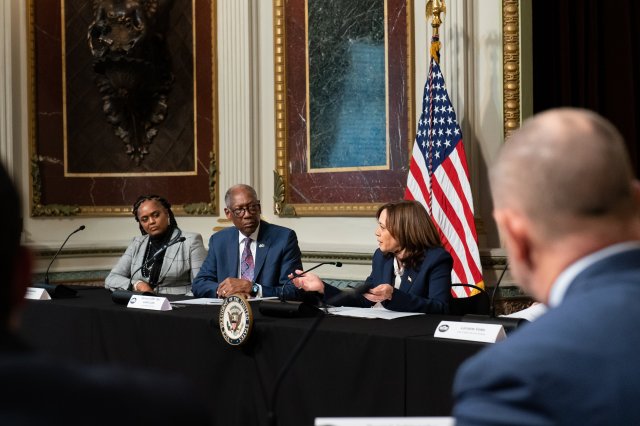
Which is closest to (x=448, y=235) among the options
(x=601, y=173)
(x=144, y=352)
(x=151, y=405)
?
(x=144, y=352)

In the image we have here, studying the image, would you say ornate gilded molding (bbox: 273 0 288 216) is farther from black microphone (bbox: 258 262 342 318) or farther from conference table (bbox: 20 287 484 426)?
black microphone (bbox: 258 262 342 318)

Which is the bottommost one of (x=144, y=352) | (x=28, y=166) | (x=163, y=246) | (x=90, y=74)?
(x=144, y=352)

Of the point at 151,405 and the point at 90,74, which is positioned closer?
the point at 151,405

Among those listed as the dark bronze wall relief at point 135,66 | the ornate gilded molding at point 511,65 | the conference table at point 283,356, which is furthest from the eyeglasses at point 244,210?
the dark bronze wall relief at point 135,66

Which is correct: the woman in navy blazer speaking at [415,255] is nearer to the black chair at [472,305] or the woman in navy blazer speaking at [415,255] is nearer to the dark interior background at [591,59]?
the black chair at [472,305]

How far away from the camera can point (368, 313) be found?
3.96 m

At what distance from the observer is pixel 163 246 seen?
5.69 m

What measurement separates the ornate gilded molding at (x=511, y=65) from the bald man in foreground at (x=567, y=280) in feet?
14.9

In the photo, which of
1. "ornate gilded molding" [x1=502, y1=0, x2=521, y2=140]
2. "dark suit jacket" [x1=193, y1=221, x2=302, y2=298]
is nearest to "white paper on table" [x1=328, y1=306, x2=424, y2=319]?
"dark suit jacket" [x1=193, y1=221, x2=302, y2=298]

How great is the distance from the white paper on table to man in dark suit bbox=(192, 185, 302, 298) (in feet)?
3.48

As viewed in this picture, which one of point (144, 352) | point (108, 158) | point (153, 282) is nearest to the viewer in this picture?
point (144, 352)

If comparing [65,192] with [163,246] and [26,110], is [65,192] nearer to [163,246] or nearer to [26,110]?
[26,110]

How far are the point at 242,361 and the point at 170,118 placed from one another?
4.38 meters

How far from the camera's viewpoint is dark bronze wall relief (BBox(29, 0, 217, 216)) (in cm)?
755
